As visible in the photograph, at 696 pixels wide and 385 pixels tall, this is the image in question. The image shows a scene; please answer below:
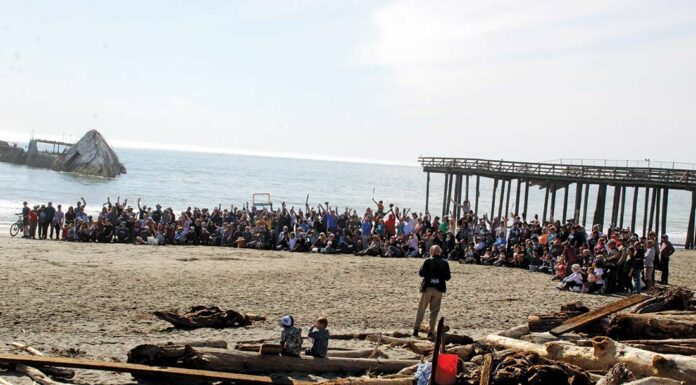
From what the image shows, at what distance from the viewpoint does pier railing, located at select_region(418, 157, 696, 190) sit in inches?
1572

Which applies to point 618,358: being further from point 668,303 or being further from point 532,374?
point 668,303

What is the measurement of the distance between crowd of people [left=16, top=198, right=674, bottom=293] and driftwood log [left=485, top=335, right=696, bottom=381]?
11207 millimetres

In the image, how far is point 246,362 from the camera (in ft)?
35.9

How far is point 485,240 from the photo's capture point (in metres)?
27.2

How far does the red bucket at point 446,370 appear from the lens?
966 cm

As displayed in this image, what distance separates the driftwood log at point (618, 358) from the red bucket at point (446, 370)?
2.08m

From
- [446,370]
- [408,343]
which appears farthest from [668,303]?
[446,370]

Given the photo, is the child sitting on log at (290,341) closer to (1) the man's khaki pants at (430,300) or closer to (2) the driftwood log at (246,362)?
(2) the driftwood log at (246,362)

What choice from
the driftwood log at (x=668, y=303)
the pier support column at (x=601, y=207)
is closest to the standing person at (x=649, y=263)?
the driftwood log at (x=668, y=303)

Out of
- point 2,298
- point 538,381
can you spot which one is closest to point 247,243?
point 2,298

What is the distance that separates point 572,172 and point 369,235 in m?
18.2

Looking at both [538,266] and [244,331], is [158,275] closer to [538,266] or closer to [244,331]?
[244,331]

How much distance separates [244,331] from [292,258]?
12207 mm

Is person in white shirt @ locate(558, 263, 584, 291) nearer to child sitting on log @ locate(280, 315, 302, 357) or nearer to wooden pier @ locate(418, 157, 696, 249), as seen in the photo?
child sitting on log @ locate(280, 315, 302, 357)
